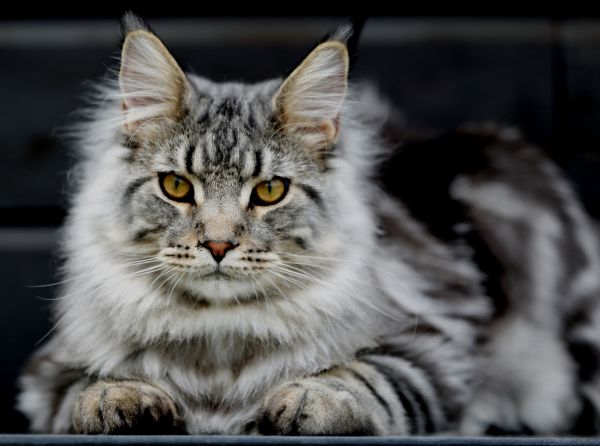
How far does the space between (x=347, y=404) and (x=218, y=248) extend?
37 cm

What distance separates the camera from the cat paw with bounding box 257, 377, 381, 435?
1511 mm

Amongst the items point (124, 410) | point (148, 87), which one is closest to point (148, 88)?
point (148, 87)

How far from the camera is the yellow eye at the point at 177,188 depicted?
1682 millimetres

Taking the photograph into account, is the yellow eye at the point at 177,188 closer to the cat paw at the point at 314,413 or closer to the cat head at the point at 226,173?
the cat head at the point at 226,173

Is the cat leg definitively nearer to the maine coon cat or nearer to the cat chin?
the maine coon cat

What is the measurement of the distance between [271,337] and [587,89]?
5.86 ft

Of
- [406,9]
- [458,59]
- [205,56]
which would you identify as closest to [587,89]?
[458,59]

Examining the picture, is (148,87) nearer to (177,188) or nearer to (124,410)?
(177,188)

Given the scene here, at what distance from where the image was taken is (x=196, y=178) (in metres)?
1.67

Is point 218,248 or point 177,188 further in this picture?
point 177,188

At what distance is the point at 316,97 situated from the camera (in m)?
1.79

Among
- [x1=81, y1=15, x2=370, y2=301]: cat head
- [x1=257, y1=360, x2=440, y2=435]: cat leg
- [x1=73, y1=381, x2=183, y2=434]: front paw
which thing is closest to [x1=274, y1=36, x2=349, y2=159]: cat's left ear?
[x1=81, y1=15, x2=370, y2=301]: cat head

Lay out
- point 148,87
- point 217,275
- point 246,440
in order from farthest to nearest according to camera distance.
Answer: point 148,87
point 217,275
point 246,440

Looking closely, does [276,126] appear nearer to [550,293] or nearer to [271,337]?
[271,337]
